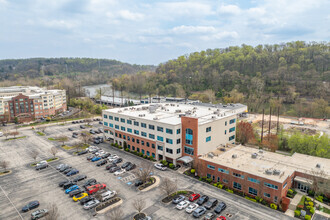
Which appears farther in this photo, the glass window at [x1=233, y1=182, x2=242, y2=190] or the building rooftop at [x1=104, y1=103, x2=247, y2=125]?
the building rooftop at [x1=104, y1=103, x2=247, y2=125]

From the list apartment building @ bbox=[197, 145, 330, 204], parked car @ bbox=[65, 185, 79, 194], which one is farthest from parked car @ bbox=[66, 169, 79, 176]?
apartment building @ bbox=[197, 145, 330, 204]

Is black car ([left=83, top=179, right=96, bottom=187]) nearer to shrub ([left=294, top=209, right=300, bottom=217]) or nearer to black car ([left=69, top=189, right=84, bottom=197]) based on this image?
black car ([left=69, top=189, right=84, bottom=197])

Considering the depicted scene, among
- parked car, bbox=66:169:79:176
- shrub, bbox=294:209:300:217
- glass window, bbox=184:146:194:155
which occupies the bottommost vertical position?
shrub, bbox=294:209:300:217

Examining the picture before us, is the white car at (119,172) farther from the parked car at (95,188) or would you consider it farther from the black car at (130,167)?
the parked car at (95,188)

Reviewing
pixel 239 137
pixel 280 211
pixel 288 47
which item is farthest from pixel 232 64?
pixel 280 211

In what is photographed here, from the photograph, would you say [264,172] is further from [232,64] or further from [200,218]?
[232,64]
